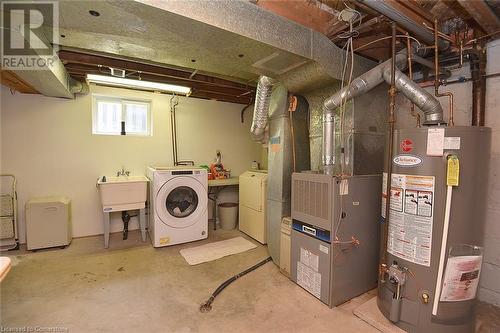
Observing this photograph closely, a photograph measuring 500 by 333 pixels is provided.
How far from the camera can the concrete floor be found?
71.2 inches

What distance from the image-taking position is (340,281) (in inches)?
80.6

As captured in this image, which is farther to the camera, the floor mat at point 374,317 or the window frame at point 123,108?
the window frame at point 123,108

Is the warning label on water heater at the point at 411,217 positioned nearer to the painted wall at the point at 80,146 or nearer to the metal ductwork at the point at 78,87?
the painted wall at the point at 80,146

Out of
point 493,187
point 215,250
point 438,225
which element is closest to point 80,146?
point 215,250

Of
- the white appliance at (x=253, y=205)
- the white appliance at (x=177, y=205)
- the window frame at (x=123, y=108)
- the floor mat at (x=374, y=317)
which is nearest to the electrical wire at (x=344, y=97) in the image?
the floor mat at (x=374, y=317)

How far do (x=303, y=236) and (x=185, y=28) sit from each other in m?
1.90

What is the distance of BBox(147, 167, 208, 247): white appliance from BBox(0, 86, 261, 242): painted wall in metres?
0.73

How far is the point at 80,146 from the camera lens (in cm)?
349

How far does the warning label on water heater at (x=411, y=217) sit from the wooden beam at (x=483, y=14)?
1.15 metres

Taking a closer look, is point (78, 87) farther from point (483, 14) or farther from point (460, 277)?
point (460, 277)

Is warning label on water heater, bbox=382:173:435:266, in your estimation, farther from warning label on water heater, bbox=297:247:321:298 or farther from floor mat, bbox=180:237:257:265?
floor mat, bbox=180:237:257:265

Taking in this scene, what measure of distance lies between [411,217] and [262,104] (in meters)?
1.84

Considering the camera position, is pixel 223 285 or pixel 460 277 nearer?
pixel 460 277

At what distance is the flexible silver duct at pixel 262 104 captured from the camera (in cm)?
271
